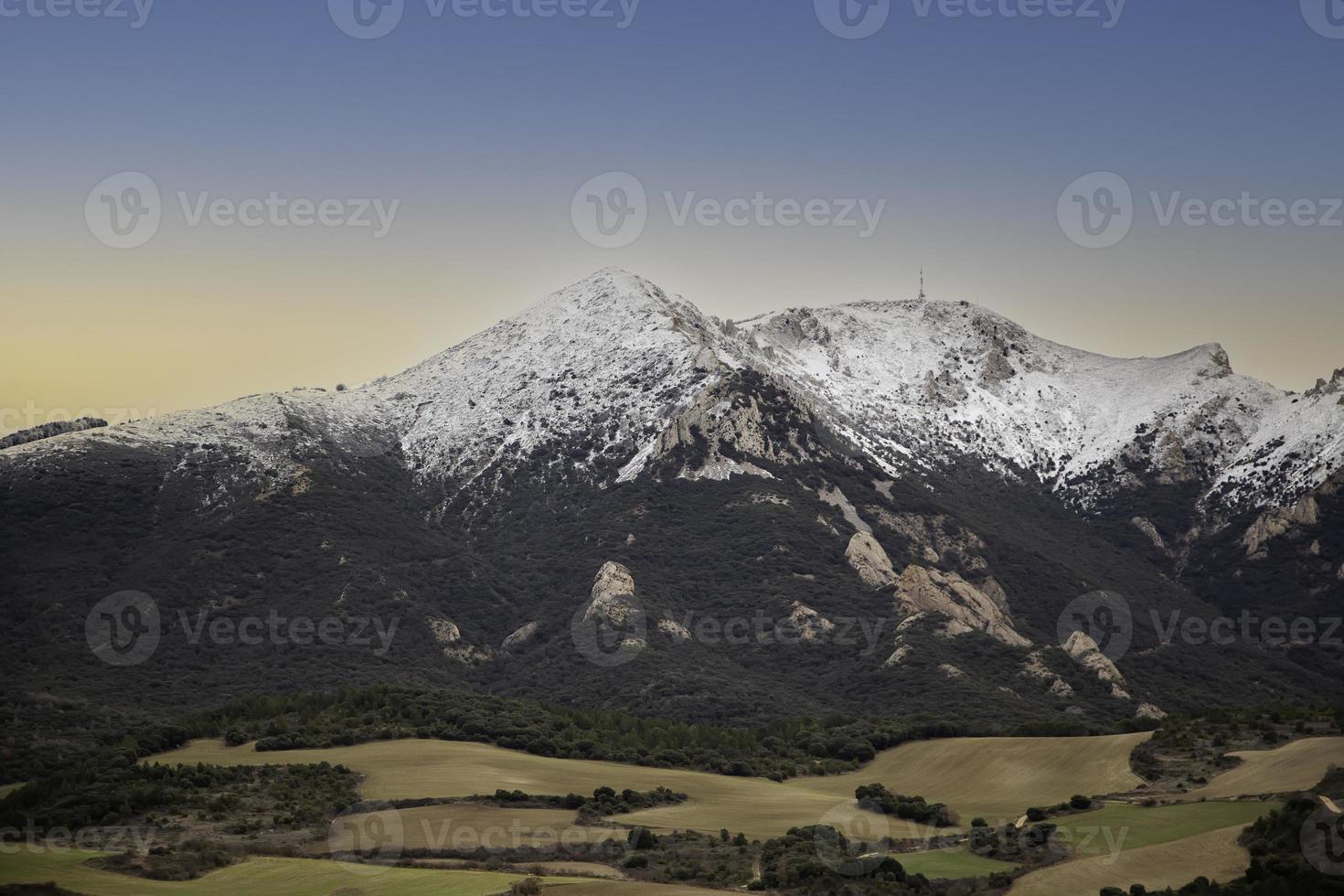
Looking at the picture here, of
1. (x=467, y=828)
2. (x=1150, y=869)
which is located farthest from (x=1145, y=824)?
(x=467, y=828)

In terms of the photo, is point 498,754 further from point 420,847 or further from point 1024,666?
point 1024,666

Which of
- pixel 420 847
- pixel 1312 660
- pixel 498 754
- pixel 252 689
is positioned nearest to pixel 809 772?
pixel 498 754

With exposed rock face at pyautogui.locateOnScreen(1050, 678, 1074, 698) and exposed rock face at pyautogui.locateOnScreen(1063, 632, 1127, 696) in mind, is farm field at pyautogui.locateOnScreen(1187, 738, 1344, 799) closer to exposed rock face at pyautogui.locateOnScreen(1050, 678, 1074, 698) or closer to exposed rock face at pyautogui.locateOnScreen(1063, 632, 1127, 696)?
exposed rock face at pyautogui.locateOnScreen(1050, 678, 1074, 698)

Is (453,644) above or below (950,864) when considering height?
above

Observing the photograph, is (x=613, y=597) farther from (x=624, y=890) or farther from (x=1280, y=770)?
(x=624, y=890)

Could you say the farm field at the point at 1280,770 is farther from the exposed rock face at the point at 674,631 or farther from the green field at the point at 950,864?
the exposed rock face at the point at 674,631

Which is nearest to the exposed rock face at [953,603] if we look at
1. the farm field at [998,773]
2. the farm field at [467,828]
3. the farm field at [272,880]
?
the farm field at [998,773]
